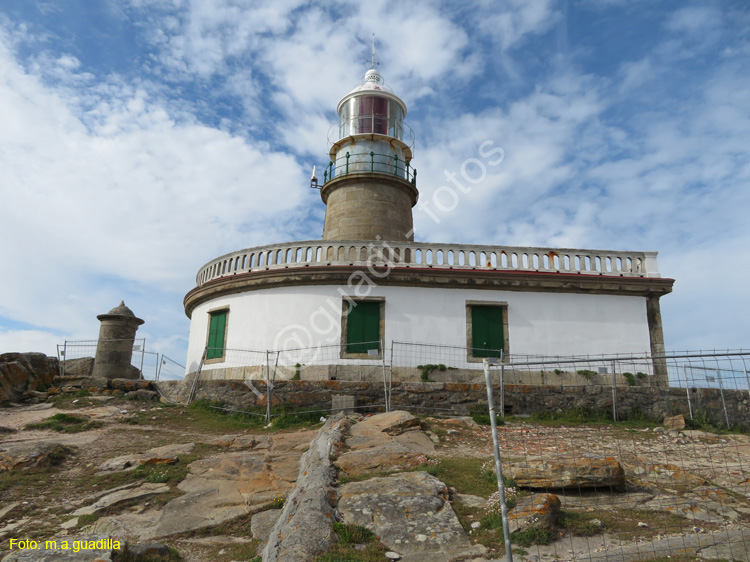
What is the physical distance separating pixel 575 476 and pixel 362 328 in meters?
8.11

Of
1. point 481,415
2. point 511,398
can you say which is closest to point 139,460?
point 481,415

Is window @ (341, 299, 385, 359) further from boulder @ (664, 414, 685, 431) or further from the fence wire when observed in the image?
boulder @ (664, 414, 685, 431)

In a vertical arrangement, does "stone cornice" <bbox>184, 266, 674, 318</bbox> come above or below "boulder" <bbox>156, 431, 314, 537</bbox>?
above

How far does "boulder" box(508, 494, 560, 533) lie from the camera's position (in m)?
5.06

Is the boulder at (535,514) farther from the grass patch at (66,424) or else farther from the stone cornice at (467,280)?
the grass patch at (66,424)

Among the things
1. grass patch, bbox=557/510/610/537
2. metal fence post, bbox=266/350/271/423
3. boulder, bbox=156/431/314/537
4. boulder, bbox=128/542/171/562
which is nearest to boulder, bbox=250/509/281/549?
boulder, bbox=156/431/314/537

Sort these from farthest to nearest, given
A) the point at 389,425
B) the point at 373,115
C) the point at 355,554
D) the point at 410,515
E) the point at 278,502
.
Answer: the point at 373,115, the point at 389,425, the point at 278,502, the point at 410,515, the point at 355,554

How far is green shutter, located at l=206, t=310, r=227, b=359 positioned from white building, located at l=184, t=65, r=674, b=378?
5 centimetres

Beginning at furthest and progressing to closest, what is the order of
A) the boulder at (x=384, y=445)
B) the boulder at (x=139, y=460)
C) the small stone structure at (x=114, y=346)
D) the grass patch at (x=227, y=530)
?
the small stone structure at (x=114, y=346) → the boulder at (x=139, y=460) → the boulder at (x=384, y=445) → the grass patch at (x=227, y=530)

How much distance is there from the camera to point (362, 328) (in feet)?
44.9

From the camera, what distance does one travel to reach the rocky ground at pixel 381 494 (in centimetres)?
495

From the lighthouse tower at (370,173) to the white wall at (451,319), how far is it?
13.7ft

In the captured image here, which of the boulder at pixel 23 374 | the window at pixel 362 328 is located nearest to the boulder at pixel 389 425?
the window at pixel 362 328

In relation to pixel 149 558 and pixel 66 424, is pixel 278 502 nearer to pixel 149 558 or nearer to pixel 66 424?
pixel 149 558
